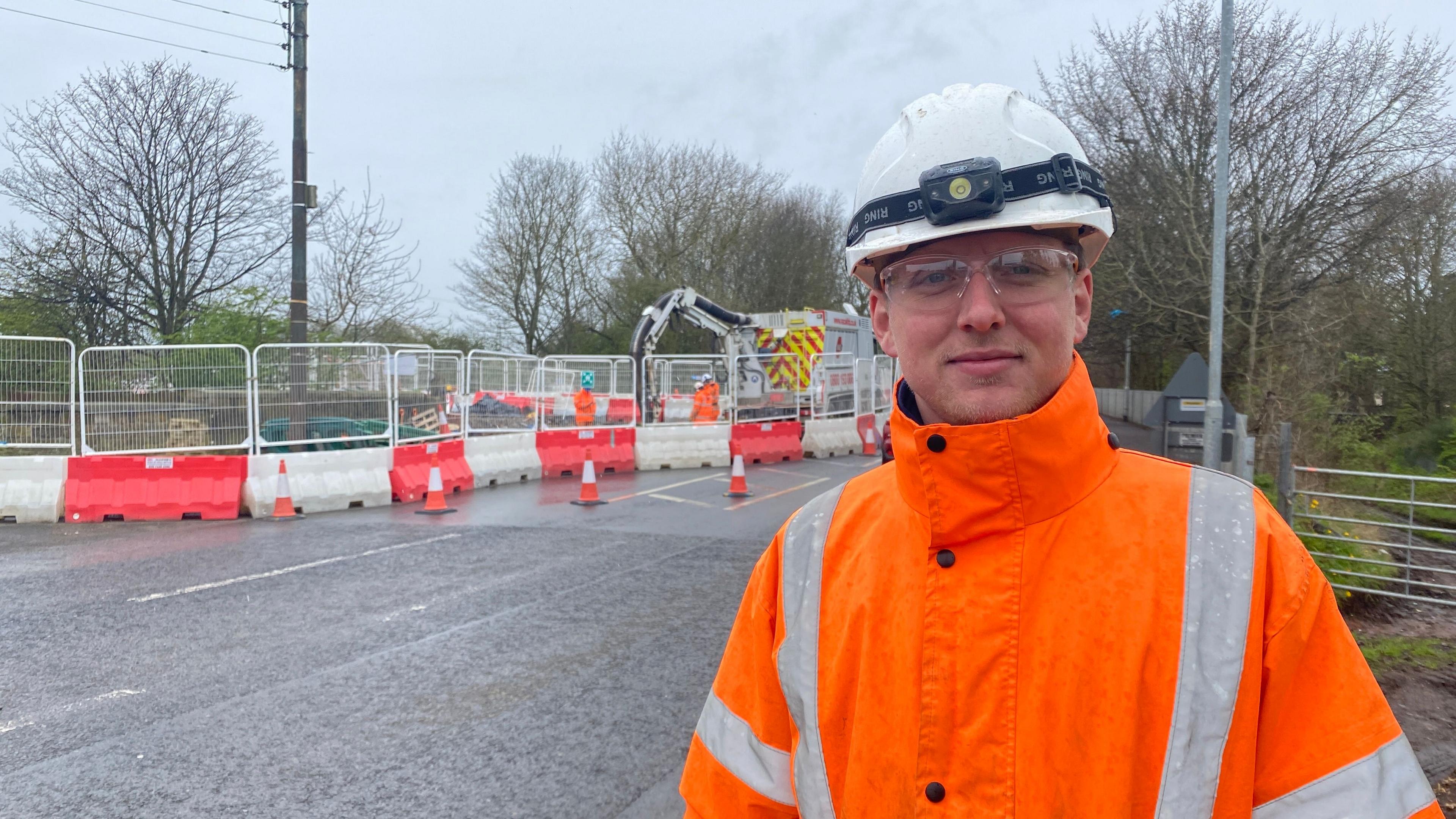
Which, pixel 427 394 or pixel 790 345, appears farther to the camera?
pixel 790 345

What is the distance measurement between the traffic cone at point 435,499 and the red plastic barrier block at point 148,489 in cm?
215

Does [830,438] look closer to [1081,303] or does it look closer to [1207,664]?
[1081,303]

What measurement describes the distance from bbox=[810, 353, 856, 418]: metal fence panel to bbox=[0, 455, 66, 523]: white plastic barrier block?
13460 millimetres

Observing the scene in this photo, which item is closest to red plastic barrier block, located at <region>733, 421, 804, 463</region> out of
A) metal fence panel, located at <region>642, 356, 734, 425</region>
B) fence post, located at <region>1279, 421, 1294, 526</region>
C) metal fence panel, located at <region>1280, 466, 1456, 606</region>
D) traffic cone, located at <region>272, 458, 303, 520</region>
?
metal fence panel, located at <region>642, 356, 734, 425</region>

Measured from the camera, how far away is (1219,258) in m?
12.4

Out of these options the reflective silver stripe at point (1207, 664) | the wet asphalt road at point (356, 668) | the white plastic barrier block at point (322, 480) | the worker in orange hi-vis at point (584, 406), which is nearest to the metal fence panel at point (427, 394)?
the white plastic barrier block at point (322, 480)

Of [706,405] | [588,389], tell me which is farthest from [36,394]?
[706,405]

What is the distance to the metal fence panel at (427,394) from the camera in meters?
13.3

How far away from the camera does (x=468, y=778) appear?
13.6 feet

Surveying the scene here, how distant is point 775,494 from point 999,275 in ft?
40.5

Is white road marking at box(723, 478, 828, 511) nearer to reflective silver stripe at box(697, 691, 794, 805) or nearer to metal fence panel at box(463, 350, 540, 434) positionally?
metal fence panel at box(463, 350, 540, 434)

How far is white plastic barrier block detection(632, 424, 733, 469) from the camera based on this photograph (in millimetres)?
17297

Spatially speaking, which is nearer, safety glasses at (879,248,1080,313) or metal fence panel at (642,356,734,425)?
safety glasses at (879,248,1080,313)

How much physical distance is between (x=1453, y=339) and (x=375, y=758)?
66.9 ft
